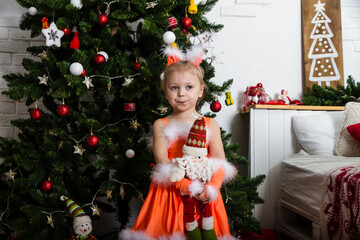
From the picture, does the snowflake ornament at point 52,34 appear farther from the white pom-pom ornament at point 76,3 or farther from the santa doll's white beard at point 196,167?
the santa doll's white beard at point 196,167

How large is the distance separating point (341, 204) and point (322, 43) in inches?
56.7

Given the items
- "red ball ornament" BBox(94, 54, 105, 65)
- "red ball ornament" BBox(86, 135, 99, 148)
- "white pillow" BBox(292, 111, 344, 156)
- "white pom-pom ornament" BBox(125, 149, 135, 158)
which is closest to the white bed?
"white pillow" BBox(292, 111, 344, 156)

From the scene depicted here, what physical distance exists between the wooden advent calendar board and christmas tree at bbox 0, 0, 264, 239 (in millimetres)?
1058

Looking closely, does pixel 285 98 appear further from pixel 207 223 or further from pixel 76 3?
pixel 76 3

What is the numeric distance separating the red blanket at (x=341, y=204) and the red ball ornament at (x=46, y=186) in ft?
4.39

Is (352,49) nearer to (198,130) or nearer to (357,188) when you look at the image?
(357,188)

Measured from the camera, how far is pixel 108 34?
59.7 inches

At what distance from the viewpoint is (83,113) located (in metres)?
1.47

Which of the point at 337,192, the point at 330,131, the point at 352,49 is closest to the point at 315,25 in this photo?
the point at 352,49

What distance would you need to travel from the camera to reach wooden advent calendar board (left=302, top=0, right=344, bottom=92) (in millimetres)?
2207

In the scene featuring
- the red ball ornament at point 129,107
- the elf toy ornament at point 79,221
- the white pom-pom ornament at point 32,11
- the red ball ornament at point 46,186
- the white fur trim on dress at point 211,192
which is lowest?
the elf toy ornament at point 79,221

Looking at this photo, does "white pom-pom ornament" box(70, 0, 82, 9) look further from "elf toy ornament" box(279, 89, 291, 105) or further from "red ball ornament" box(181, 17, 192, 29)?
"elf toy ornament" box(279, 89, 291, 105)

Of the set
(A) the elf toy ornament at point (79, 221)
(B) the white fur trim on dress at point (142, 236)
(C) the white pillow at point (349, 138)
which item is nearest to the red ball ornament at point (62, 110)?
(A) the elf toy ornament at point (79, 221)

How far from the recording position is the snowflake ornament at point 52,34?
55.6 inches
